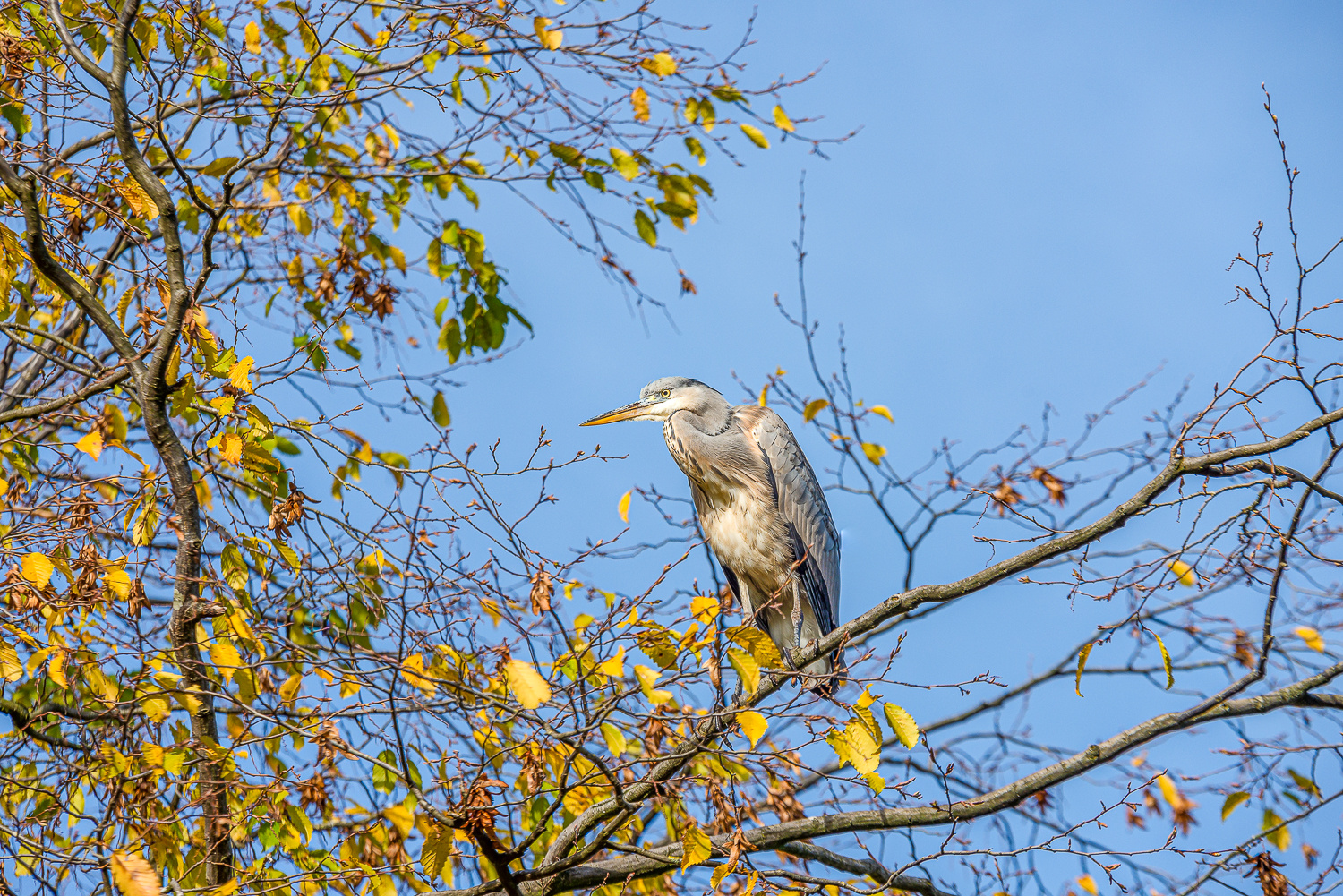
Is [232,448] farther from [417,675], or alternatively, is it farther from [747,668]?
[747,668]

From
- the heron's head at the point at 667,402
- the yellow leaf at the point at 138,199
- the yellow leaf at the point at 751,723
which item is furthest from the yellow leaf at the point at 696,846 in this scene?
the heron's head at the point at 667,402

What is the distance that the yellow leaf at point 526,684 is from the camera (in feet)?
6.03

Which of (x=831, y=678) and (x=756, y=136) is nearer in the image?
(x=831, y=678)

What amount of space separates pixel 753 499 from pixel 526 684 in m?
2.70

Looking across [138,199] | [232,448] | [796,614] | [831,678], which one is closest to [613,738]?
[831,678]

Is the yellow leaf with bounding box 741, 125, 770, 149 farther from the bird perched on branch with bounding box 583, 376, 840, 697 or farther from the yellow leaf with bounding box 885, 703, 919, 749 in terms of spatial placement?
the yellow leaf with bounding box 885, 703, 919, 749

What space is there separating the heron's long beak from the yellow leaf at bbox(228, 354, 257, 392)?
93.4 inches

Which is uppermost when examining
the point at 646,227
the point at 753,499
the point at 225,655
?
the point at 646,227

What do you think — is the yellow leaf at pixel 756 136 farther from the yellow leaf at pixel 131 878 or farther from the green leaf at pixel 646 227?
the yellow leaf at pixel 131 878

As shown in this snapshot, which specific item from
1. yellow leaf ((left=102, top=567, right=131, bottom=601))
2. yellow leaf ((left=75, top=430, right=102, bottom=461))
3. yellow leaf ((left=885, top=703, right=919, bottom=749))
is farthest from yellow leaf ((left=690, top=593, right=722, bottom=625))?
yellow leaf ((left=75, top=430, right=102, bottom=461))

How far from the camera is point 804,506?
4.64 meters

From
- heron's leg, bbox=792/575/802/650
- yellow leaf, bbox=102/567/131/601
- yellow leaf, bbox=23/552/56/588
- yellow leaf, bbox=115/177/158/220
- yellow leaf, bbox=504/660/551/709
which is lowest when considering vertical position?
yellow leaf, bbox=504/660/551/709

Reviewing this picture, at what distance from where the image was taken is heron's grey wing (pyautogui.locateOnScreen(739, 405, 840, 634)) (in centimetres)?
452

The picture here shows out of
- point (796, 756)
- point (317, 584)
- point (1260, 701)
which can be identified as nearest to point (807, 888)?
point (796, 756)
